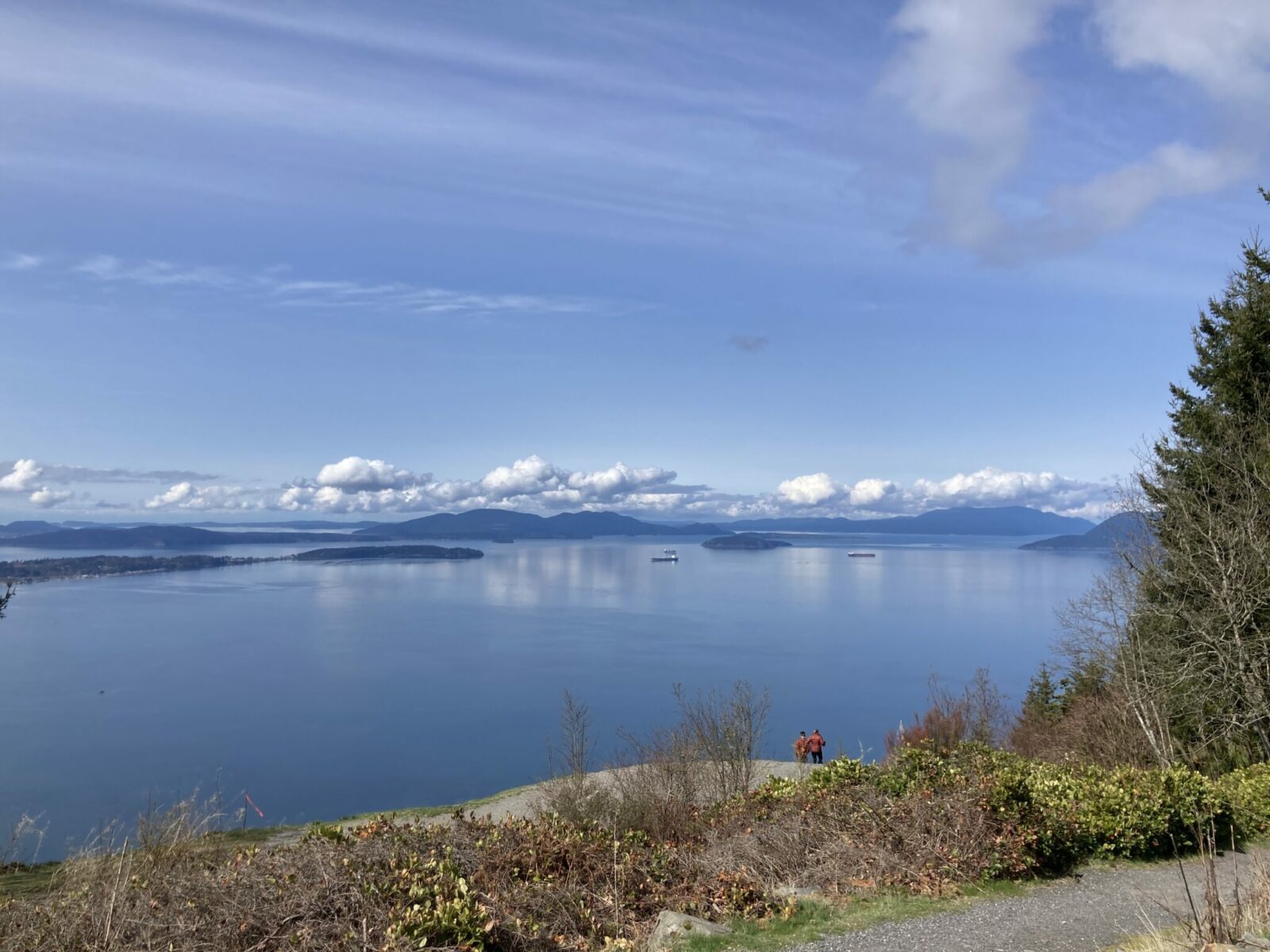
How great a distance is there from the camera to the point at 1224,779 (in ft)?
37.9

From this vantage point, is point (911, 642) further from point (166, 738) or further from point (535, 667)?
point (166, 738)

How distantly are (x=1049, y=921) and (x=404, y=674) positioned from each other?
2759 inches

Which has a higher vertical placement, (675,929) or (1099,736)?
(675,929)

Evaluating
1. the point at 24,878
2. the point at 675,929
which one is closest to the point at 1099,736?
the point at 675,929

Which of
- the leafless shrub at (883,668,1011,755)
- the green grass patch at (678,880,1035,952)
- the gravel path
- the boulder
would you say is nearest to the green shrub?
the gravel path

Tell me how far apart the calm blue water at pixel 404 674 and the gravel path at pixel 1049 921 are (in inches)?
687

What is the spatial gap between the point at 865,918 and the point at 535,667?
68.1m

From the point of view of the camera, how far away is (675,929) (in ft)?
21.6

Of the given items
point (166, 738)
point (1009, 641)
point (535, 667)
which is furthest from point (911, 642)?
point (166, 738)

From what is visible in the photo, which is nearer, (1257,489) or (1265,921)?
(1265,921)

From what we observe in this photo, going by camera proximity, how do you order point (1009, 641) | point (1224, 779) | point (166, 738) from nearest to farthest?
1. point (1224, 779)
2. point (166, 738)
3. point (1009, 641)

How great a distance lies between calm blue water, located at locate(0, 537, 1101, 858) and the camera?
48594 mm

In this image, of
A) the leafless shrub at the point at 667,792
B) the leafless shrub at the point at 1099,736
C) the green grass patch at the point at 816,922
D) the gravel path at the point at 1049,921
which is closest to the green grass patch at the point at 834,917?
the green grass patch at the point at 816,922

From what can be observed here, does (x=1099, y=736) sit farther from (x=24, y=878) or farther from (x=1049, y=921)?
(x=24, y=878)
